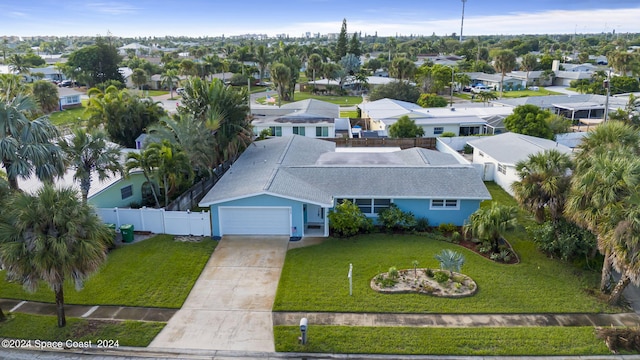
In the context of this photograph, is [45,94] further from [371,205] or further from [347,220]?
[347,220]

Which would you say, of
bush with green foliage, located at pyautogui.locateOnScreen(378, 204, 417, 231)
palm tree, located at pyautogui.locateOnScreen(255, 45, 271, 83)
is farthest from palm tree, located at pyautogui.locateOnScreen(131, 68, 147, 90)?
bush with green foliage, located at pyautogui.locateOnScreen(378, 204, 417, 231)

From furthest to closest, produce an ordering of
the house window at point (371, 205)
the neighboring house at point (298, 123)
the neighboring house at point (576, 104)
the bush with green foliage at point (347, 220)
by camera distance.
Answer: the neighboring house at point (576, 104) → the neighboring house at point (298, 123) → the house window at point (371, 205) → the bush with green foliage at point (347, 220)

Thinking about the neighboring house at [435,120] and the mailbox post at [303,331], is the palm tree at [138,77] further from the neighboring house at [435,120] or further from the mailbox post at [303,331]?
the mailbox post at [303,331]

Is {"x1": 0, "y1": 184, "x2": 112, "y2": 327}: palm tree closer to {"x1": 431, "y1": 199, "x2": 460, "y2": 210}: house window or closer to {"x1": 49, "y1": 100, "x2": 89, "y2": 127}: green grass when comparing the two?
{"x1": 431, "y1": 199, "x2": 460, "y2": 210}: house window

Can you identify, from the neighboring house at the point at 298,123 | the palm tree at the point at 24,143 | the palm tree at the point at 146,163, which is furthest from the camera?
the neighboring house at the point at 298,123


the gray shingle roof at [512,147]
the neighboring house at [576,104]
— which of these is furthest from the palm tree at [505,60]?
the gray shingle roof at [512,147]

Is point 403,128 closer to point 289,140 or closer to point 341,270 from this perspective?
point 289,140

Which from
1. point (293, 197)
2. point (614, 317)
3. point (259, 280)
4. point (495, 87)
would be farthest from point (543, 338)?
point (495, 87)
